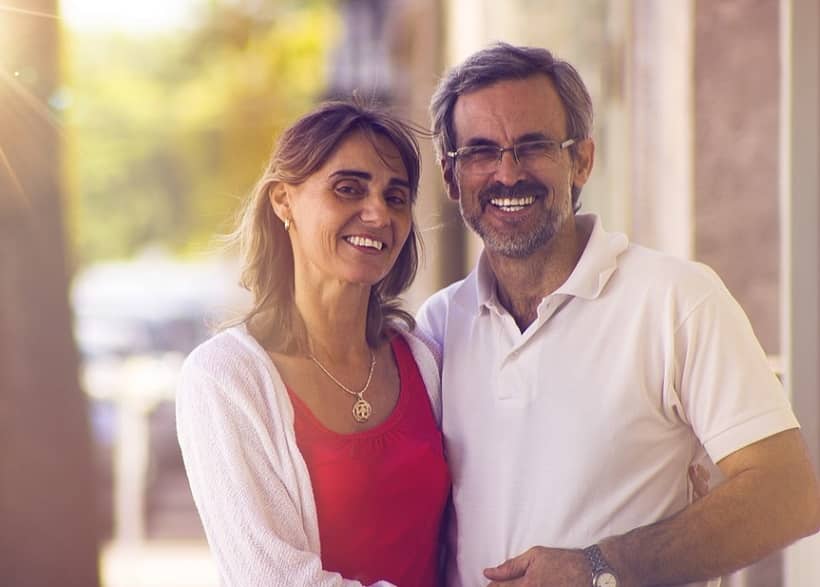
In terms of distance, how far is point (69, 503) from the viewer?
18.9 feet

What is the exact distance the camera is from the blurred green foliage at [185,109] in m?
16.5

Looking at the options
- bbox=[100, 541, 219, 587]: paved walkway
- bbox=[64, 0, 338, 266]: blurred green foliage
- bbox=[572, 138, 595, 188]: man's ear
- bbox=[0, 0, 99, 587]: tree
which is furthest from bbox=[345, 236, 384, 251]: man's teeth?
bbox=[64, 0, 338, 266]: blurred green foliage

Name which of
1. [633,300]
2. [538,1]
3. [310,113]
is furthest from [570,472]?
[538,1]

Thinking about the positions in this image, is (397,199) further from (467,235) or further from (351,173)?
(467,235)

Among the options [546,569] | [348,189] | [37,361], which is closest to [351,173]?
[348,189]

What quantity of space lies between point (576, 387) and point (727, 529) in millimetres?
466

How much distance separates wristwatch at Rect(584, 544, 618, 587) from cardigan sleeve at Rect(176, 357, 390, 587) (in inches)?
20.5

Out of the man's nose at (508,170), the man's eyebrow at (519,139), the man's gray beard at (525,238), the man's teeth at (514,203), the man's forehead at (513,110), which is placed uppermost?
the man's forehead at (513,110)

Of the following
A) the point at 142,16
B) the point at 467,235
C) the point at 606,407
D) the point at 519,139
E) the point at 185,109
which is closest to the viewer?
the point at 606,407

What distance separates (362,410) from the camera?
9.98 feet

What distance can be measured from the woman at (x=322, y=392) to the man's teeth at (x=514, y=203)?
23 centimetres

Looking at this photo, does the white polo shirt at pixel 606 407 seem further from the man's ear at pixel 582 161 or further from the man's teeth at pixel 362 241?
the man's teeth at pixel 362 241

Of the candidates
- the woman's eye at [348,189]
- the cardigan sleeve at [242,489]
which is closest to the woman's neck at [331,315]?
the woman's eye at [348,189]

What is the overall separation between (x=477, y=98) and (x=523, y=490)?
0.98 m
